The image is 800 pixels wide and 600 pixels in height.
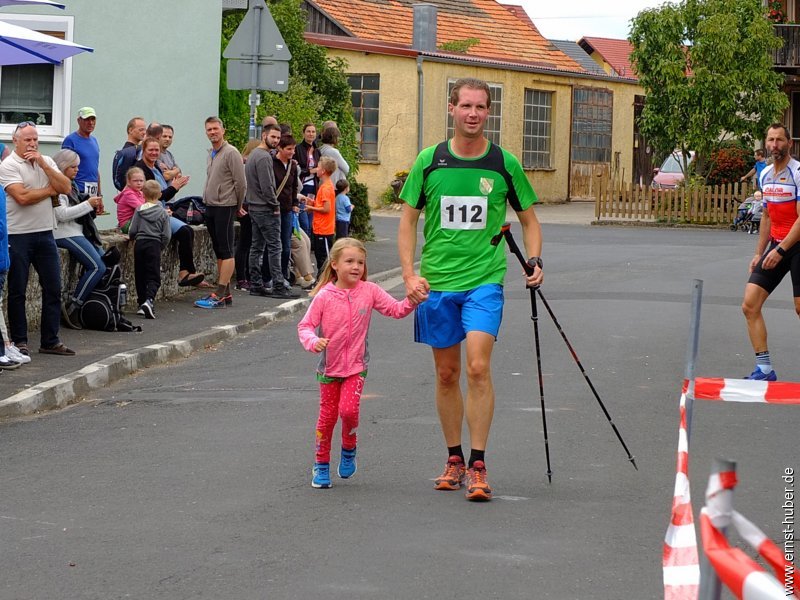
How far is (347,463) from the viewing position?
739cm

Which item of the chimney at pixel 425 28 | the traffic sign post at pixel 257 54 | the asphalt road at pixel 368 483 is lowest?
the asphalt road at pixel 368 483

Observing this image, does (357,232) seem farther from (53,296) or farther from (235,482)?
(235,482)

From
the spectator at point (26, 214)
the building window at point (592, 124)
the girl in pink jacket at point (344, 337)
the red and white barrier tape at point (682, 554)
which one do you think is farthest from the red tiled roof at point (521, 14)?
the red and white barrier tape at point (682, 554)

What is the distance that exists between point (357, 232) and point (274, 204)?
8715 mm

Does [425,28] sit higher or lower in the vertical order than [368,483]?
higher

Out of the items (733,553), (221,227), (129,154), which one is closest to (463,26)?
(221,227)

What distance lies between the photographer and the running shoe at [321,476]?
7219 millimetres

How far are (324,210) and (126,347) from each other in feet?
21.4

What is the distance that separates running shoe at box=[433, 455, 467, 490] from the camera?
23.6 ft

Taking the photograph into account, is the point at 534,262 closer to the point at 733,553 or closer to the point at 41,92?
the point at 733,553

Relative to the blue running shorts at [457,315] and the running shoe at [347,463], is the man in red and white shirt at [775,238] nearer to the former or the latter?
the blue running shorts at [457,315]

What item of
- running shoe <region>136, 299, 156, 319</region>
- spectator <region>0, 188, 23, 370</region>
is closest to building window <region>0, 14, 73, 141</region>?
running shoe <region>136, 299, 156, 319</region>

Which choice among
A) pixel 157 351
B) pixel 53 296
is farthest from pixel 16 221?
pixel 157 351

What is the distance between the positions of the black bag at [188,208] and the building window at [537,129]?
29.3 m
